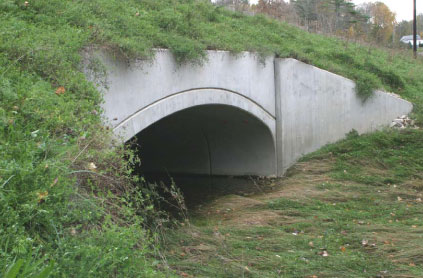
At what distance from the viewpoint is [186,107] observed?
725cm

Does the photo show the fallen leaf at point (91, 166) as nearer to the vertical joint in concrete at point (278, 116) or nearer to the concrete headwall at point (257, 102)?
the concrete headwall at point (257, 102)

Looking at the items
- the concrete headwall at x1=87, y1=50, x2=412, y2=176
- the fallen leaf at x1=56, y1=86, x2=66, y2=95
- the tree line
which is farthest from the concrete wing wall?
the fallen leaf at x1=56, y1=86, x2=66, y2=95

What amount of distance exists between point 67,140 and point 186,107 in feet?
12.8

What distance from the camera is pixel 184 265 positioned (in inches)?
185

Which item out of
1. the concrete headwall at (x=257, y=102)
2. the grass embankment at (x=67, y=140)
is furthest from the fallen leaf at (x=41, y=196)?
the concrete headwall at (x=257, y=102)

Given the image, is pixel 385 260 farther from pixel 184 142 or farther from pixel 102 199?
pixel 184 142

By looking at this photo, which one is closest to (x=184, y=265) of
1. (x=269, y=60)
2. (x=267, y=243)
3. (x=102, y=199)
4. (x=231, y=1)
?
(x=267, y=243)

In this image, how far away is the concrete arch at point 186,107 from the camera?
5898mm

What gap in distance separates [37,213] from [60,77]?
6.79ft

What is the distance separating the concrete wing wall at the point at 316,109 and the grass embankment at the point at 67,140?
2496mm

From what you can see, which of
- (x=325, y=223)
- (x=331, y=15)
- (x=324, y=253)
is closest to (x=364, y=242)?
(x=324, y=253)

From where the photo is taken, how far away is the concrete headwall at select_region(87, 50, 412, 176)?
20.8ft

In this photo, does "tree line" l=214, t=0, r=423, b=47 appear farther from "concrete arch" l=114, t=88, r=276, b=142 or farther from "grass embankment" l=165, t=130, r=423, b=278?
"grass embankment" l=165, t=130, r=423, b=278

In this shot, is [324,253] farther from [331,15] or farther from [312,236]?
[331,15]
